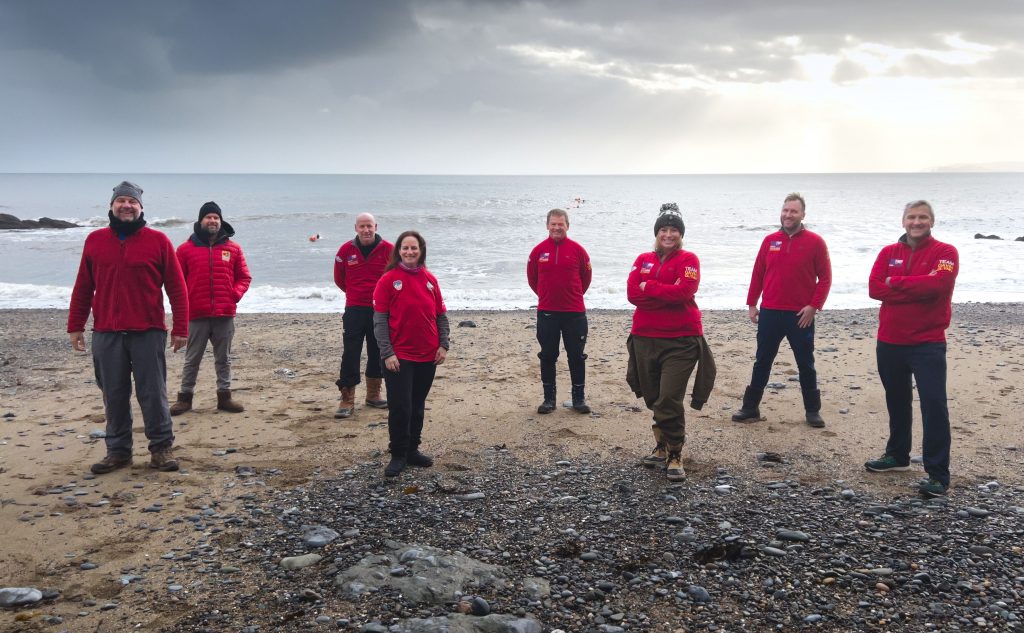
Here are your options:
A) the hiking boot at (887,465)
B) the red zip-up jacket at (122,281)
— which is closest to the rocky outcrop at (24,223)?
the red zip-up jacket at (122,281)

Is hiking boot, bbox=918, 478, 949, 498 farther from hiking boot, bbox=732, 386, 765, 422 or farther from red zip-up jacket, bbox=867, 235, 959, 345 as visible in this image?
hiking boot, bbox=732, 386, 765, 422

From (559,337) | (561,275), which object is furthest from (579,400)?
(561,275)

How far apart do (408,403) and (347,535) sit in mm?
1288

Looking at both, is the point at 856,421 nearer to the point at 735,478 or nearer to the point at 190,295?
the point at 735,478

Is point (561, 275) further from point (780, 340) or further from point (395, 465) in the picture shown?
point (395, 465)

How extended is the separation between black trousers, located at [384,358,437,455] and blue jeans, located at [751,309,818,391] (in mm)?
3255

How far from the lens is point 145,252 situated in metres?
5.32

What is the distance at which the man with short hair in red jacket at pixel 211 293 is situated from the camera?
7.03 metres

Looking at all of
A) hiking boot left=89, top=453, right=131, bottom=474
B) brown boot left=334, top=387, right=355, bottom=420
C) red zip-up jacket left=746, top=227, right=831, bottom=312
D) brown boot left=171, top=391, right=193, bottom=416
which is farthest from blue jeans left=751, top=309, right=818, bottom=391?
brown boot left=171, top=391, right=193, bottom=416

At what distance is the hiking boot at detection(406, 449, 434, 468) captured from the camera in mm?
5727

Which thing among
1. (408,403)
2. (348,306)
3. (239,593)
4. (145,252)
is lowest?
(239,593)

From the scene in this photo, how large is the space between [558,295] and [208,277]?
11.5 feet

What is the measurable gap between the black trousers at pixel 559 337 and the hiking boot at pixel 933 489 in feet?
10.5

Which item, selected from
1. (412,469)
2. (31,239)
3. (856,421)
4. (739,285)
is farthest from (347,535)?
(31,239)
